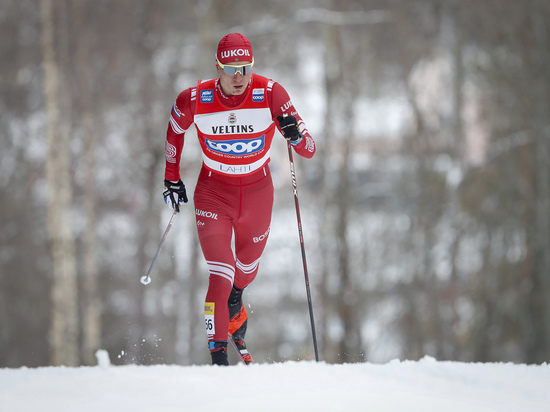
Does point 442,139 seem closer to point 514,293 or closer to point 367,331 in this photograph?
point 514,293

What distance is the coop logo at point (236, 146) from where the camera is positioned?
4074mm

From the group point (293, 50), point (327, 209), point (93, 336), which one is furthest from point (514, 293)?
point (93, 336)

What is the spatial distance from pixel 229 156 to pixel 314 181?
27.6ft

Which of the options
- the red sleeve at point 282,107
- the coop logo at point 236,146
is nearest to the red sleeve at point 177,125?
the coop logo at point 236,146

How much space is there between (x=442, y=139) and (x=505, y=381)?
9.67 m

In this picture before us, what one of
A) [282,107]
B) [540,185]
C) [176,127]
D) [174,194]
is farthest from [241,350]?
[540,185]

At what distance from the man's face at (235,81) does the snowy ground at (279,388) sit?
1.68 meters

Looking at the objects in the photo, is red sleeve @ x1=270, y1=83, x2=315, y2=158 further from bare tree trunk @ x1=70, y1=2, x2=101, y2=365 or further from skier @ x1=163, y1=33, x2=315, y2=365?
bare tree trunk @ x1=70, y1=2, x2=101, y2=365

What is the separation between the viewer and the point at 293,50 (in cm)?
1214

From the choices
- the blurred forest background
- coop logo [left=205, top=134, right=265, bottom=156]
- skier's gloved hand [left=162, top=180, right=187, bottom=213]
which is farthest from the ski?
the blurred forest background

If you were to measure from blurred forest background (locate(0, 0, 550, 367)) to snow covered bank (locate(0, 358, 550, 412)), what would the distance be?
312 inches

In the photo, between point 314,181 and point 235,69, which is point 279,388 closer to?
point 235,69

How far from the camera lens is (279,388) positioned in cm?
329

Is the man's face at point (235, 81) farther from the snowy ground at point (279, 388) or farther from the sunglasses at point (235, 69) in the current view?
the snowy ground at point (279, 388)
